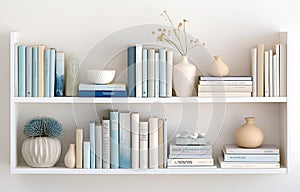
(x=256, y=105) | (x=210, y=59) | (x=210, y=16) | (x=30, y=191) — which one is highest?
(x=210, y=16)

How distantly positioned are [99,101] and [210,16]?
665 mm

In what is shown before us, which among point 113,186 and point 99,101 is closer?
point 99,101

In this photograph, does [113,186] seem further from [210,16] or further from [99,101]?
[210,16]

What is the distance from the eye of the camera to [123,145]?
9.18 ft

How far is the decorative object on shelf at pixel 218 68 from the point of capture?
2.77 metres

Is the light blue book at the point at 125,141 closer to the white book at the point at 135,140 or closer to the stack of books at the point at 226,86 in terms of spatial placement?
the white book at the point at 135,140

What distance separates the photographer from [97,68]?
2.90 meters

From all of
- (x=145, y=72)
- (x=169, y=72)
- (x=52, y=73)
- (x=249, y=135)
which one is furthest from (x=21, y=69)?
(x=249, y=135)

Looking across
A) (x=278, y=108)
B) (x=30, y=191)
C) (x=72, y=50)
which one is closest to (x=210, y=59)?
(x=278, y=108)

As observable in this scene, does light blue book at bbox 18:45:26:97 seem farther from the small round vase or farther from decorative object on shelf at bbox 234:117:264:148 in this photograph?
decorative object on shelf at bbox 234:117:264:148

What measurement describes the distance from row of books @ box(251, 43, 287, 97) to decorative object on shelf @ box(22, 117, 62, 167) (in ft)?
3.06

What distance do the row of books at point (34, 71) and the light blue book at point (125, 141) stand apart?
Answer: 0.34 meters

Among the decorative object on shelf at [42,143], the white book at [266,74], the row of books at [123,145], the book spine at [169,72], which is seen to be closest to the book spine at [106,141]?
the row of books at [123,145]

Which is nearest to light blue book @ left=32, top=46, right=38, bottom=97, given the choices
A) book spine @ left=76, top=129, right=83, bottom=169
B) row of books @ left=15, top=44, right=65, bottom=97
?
row of books @ left=15, top=44, right=65, bottom=97
